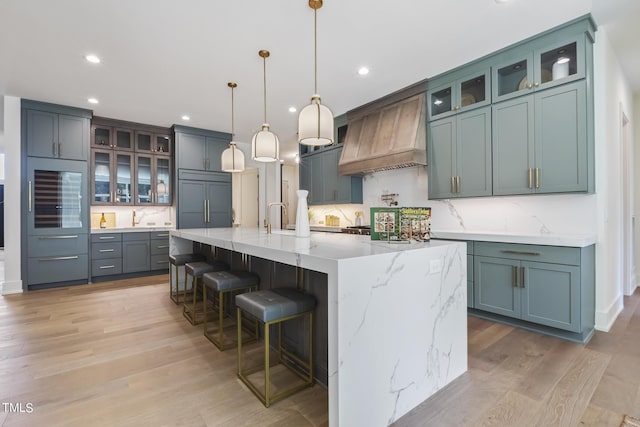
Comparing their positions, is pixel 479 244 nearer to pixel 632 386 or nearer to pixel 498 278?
pixel 498 278

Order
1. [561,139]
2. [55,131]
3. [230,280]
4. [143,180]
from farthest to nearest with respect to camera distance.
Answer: [143,180] < [55,131] < [561,139] < [230,280]

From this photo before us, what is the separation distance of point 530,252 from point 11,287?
6.44 meters

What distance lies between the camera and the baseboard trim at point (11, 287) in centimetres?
Result: 422

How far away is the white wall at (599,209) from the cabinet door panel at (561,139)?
0.18m

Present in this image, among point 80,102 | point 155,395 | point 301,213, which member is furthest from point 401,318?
point 80,102

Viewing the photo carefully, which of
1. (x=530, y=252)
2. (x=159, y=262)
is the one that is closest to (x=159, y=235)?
(x=159, y=262)

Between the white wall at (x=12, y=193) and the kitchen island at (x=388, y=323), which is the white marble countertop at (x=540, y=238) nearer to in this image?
the kitchen island at (x=388, y=323)

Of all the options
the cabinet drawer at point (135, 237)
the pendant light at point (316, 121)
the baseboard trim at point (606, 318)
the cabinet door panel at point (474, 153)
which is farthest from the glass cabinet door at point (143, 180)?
the baseboard trim at point (606, 318)

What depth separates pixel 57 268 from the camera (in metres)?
4.60

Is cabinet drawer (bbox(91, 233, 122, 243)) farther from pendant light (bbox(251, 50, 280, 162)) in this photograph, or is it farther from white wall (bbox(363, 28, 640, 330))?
white wall (bbox(363, 28, 640, 330))

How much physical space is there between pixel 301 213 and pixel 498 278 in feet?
6.76

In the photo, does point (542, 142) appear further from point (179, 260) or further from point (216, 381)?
point (179, 260)

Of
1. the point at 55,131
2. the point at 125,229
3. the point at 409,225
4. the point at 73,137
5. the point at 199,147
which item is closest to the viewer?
the point at 409,225

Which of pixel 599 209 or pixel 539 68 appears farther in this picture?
pixel 539 68
